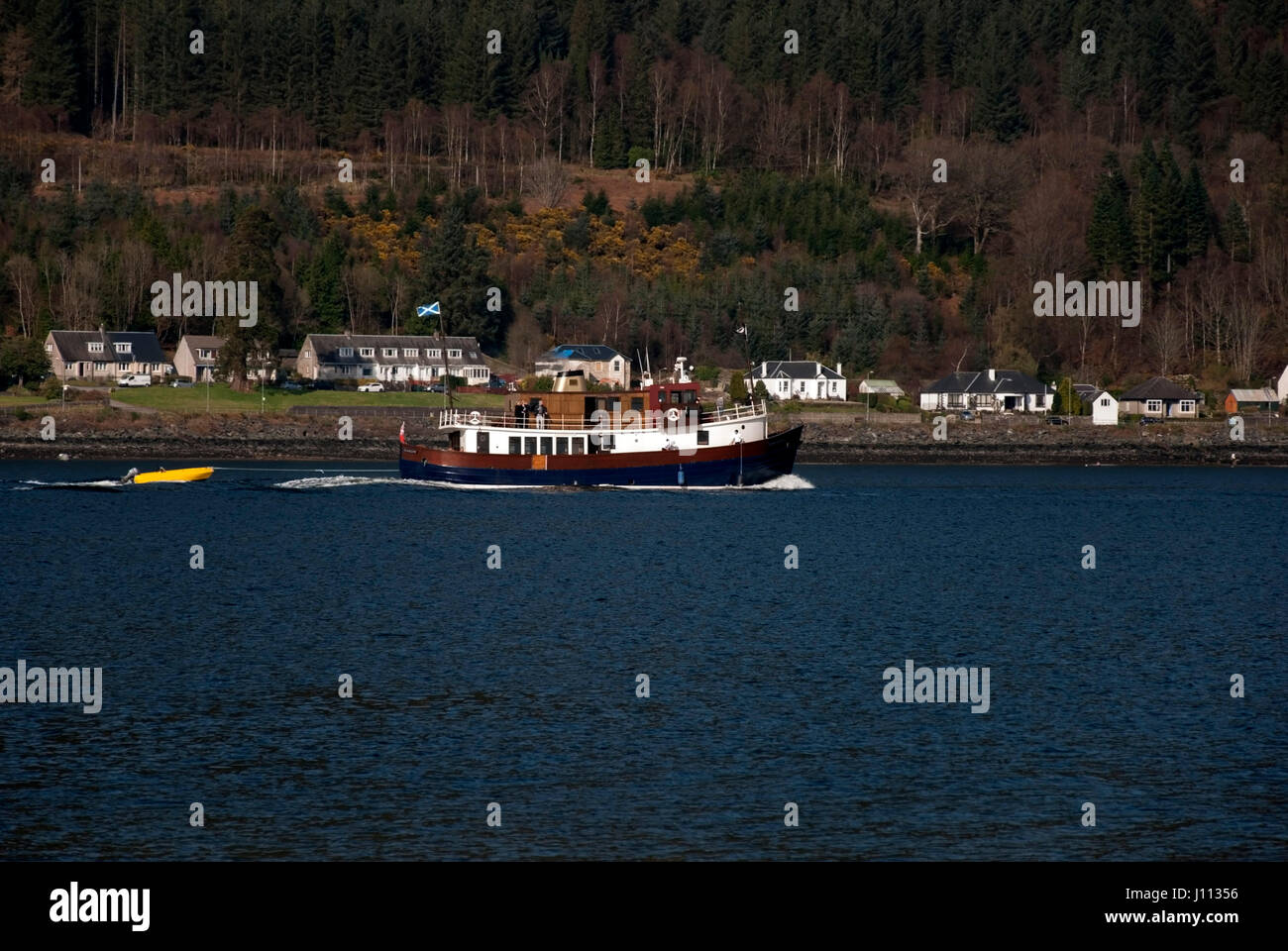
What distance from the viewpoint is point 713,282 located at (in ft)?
509

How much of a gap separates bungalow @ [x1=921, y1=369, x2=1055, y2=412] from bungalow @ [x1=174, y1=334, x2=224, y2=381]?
2347 inches

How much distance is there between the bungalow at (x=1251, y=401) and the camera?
5281 inches

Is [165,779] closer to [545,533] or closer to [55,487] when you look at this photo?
[545,533]

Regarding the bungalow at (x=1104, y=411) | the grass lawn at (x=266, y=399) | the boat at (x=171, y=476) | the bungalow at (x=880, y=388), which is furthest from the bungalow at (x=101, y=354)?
the bungalow at (x=1104, y=411)

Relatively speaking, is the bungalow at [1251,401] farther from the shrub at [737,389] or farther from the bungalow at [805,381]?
the shrub at [737,389]

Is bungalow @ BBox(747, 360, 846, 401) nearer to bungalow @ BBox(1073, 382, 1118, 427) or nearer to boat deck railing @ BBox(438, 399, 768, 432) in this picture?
bungalow @ BBox(1073, 382, 1118, 427)

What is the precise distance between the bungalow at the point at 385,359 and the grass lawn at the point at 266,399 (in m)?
7.71

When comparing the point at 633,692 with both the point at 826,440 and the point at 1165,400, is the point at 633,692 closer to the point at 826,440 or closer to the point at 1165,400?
the point at 826,440

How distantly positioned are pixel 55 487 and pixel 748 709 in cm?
5993

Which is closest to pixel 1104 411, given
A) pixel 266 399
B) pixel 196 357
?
pixel 266 399

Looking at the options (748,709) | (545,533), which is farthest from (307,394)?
(748,709)

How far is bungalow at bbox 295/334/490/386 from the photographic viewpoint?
455ft

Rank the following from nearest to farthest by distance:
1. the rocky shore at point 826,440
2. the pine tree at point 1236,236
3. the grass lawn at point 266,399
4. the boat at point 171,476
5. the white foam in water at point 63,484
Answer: the white foam in water at point 63,484 < the boat at point 171,476 < the rocky shore at point 826,440 < the grass lawn at point 266,399 < the pine tree at point 1236,236

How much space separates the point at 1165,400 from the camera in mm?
129125
